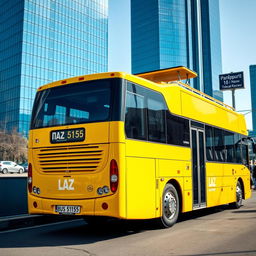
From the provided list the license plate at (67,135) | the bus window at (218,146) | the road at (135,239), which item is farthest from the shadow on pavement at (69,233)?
the bus window at (218,146)

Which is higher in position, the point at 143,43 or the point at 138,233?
the point at 143,43

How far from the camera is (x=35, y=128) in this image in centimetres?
812

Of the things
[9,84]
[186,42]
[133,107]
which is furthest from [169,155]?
[186,42]

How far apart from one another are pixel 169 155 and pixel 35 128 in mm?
3127

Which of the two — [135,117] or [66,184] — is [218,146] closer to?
[135,117]

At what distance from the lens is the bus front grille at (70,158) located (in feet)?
23.2

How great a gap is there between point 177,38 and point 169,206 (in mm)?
130058

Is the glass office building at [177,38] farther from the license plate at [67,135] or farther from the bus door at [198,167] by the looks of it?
the license plate at [67,135]

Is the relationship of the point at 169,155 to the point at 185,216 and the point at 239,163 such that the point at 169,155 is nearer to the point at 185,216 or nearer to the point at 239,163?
the point at 185,216

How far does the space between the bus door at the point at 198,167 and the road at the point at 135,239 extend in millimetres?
629

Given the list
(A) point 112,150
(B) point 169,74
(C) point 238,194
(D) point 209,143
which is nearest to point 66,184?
(A) point 112,150

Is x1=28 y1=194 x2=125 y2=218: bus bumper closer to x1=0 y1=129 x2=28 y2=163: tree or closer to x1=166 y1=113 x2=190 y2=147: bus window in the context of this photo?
x1=166 y1=113 x2=190 y2=147: bus window

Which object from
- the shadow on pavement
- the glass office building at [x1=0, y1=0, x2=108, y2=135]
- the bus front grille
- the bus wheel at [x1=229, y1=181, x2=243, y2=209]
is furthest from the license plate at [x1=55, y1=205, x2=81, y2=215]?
the glass office building at [x1=0, y1=0, x2=108, y2=135]

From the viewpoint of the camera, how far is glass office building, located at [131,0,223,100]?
130875mm
